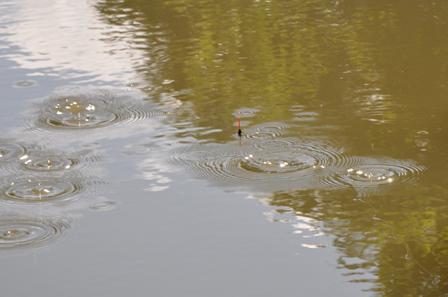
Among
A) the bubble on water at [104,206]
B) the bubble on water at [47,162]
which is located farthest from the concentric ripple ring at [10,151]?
the bubble on water at [104,206]

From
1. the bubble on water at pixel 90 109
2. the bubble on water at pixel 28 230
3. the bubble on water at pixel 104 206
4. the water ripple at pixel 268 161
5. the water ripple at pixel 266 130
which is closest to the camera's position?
the bubble on water at pixel 28 230

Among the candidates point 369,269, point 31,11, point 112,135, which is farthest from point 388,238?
point 31,11

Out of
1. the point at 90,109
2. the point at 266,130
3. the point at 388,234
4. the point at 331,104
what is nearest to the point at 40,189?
the point at 90,109

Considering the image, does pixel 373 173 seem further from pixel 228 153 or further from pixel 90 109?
pixel 90 109

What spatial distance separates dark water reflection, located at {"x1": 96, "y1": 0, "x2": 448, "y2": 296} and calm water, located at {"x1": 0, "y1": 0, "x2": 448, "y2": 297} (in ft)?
0.08

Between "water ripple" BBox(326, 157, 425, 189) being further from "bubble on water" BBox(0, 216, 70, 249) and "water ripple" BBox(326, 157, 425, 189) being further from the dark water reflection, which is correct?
"bubble on water" BBox(0, 216, 70, 249)

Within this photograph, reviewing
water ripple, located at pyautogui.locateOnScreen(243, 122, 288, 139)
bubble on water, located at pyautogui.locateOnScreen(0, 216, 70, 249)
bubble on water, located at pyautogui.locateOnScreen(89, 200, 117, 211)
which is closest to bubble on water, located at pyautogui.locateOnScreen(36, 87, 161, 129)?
water ripple, located at pyautogui.locateOnScreen(243, 122, 288, 139)

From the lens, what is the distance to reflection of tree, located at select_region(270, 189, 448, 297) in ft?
24.7

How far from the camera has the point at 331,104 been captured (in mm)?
11031

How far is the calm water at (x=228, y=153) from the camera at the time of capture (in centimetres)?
783

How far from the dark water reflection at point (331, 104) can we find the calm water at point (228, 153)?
0.02m

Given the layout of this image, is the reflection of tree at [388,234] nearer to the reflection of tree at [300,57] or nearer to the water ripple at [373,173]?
the water ripple at [373,173]

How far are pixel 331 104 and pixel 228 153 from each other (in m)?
1.71

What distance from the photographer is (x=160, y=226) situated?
8539 mm
